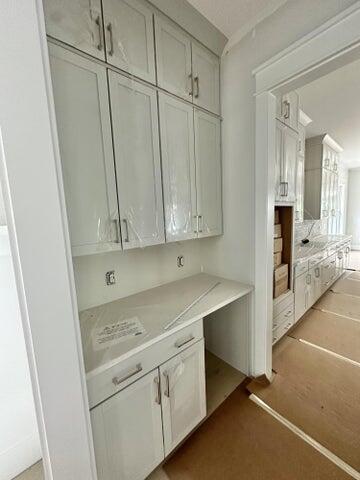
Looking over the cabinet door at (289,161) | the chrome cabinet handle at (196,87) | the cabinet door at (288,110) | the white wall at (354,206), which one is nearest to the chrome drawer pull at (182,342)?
the cabinet door at (289,161)

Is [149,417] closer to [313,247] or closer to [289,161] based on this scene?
[289,161]

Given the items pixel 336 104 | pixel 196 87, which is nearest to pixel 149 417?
pixel 196 87

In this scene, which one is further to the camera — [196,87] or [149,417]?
[196,87]

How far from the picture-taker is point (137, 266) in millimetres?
1689

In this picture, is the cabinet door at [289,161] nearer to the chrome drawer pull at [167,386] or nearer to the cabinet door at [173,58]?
the cabinet door at [173,58]

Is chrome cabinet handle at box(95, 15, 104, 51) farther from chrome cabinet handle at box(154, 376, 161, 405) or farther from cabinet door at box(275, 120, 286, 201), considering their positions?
chrome cabinet handle at box(154, 376, 161, 405)

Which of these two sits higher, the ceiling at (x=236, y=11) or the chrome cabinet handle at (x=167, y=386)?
the ceiling at (x=236, y=11)

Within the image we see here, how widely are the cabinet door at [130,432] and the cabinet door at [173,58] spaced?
1.78 m

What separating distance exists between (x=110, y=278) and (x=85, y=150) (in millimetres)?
862

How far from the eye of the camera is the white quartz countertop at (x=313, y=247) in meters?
2.72

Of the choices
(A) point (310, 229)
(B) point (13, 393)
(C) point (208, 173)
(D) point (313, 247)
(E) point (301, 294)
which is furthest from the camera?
(A) point (310, 229)

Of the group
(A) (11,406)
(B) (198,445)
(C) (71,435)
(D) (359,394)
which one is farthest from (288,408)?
(A) (11,406)

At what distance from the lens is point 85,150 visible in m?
1.09

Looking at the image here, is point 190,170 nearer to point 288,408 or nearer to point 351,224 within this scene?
point 288,408
